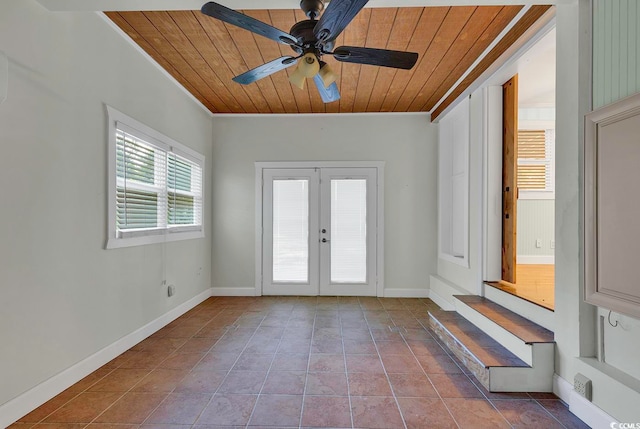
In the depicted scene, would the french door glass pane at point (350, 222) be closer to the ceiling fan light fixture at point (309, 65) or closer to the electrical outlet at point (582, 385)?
the ceiling fan light fixture at point (309, 65)

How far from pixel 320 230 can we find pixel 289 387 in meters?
2.90

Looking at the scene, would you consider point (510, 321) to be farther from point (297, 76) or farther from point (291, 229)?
point (291, 229)

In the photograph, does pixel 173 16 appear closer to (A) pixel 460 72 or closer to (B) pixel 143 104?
(B) pixel 143 104

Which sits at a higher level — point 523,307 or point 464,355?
point 523,307

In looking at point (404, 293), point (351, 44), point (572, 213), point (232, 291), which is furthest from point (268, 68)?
point (404, 293)

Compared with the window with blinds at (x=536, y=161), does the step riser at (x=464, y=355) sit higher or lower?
lower

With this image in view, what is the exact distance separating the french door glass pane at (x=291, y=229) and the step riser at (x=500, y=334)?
2495 millimetres

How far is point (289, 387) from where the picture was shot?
2.40 meters

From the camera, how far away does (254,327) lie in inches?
146

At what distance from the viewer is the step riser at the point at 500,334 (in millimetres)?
2350

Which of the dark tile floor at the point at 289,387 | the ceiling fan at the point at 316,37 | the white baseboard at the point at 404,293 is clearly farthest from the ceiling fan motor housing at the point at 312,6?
the white baseboard at the point at 404,293

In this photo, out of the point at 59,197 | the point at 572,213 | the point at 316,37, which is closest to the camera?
the point at 316,37

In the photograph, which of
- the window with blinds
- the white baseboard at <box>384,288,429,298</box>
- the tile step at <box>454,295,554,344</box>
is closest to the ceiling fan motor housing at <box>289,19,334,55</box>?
the tile step at <box>454,295,554,344</box>

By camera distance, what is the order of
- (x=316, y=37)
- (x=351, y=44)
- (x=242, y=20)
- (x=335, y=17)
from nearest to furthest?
(x=335, y=17), (x=242, y=20), (x=316, y=37), (x=351, y=44)
